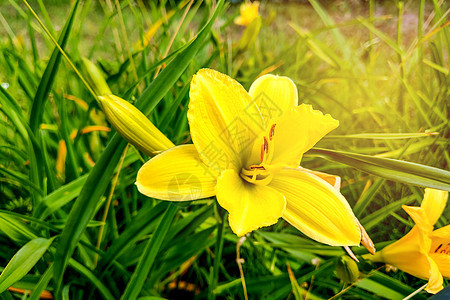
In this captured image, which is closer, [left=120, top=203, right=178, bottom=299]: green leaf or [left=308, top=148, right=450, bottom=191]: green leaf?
[left=308, top=148, right=450, bottom=191]: green leaf

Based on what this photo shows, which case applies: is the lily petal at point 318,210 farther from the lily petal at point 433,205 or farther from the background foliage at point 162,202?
the lily petal at point 433,205

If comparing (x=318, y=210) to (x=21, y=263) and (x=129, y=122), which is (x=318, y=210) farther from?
(x=21, y=263)

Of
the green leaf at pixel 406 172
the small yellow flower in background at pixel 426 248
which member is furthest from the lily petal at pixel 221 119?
the small yellow flower in background at pixel 426 248

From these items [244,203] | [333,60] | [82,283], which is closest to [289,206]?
[244,203]

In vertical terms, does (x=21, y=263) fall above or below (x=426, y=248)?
above

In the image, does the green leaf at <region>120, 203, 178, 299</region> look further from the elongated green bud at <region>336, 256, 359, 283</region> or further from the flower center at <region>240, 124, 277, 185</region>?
the elongated green bud at <region>336, 256, 359, 283</region>

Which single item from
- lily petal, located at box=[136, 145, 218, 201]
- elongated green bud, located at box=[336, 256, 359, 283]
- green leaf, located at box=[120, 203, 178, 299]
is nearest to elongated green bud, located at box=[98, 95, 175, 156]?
lily petal, located at box=[136, 145, 218, 201]

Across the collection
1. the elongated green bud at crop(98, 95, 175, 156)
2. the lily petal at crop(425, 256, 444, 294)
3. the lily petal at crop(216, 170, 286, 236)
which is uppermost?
the elongated green bud at crop(98, 95, 175, 156)

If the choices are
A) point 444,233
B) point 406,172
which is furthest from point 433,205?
point 406,172
